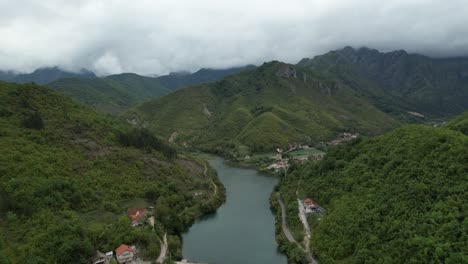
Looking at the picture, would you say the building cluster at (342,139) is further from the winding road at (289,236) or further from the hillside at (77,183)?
the winding road at (289,236)

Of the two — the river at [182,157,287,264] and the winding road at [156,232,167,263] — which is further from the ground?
the winding road at [156,232,167,263]

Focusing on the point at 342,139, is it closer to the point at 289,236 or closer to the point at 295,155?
the point at 295,155

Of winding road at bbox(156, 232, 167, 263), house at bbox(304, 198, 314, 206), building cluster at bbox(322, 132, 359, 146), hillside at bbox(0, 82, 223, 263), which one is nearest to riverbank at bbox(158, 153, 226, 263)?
winding road at bbox(156, 232, 167, 263)

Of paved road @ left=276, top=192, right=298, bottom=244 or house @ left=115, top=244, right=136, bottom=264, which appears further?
paved road @ left=276, top=192, right=298, bottom=244

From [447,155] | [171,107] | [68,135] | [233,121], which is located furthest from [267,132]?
[447,155]

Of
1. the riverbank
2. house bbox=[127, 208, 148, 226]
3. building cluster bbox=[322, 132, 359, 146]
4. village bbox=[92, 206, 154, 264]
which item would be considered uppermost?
house bbox=[127, 208, 148, 226]

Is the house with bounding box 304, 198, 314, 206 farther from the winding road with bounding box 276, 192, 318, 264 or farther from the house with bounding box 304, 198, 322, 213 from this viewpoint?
the winding road with bounding box 276, 192, 318, 264
